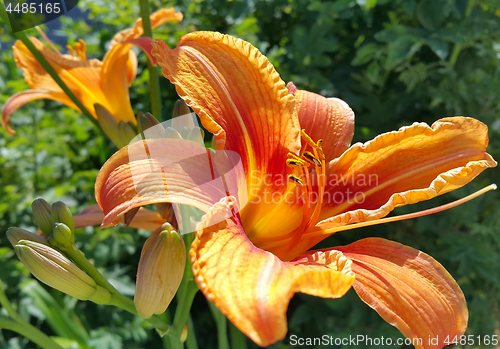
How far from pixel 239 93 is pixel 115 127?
1.24 ft

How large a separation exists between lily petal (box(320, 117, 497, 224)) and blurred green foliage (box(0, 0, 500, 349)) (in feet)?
2.15

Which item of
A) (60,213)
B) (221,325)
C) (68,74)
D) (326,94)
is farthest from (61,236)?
(326,94)

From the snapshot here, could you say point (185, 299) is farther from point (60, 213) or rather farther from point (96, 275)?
point (60, 213)

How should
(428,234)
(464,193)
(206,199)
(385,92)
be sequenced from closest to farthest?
(206,199), (464,193), (428,234), (385,92)

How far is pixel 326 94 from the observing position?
62.0 inches

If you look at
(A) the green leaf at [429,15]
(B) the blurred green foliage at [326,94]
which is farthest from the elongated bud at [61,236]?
(A) the green leaf at [429,15]

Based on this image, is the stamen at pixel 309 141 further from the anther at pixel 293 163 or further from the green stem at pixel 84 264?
the green stem at pixel 84 264

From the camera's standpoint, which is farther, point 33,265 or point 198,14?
point 198,14

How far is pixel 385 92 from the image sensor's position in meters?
1.88

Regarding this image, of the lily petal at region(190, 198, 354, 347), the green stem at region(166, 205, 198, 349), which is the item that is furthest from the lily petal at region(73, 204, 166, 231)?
the lily petal at region(190, 198, 354, 347)

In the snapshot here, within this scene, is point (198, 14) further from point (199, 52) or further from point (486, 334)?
A: point (486, 334)

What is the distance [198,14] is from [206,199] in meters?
1.38

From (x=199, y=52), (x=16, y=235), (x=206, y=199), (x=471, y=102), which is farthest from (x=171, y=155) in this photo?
(x=471, y=102)

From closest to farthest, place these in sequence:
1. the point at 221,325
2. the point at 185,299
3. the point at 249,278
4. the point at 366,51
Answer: the point at 249,278, the point at 185,299, the point at 221,325, the point at 366,51
